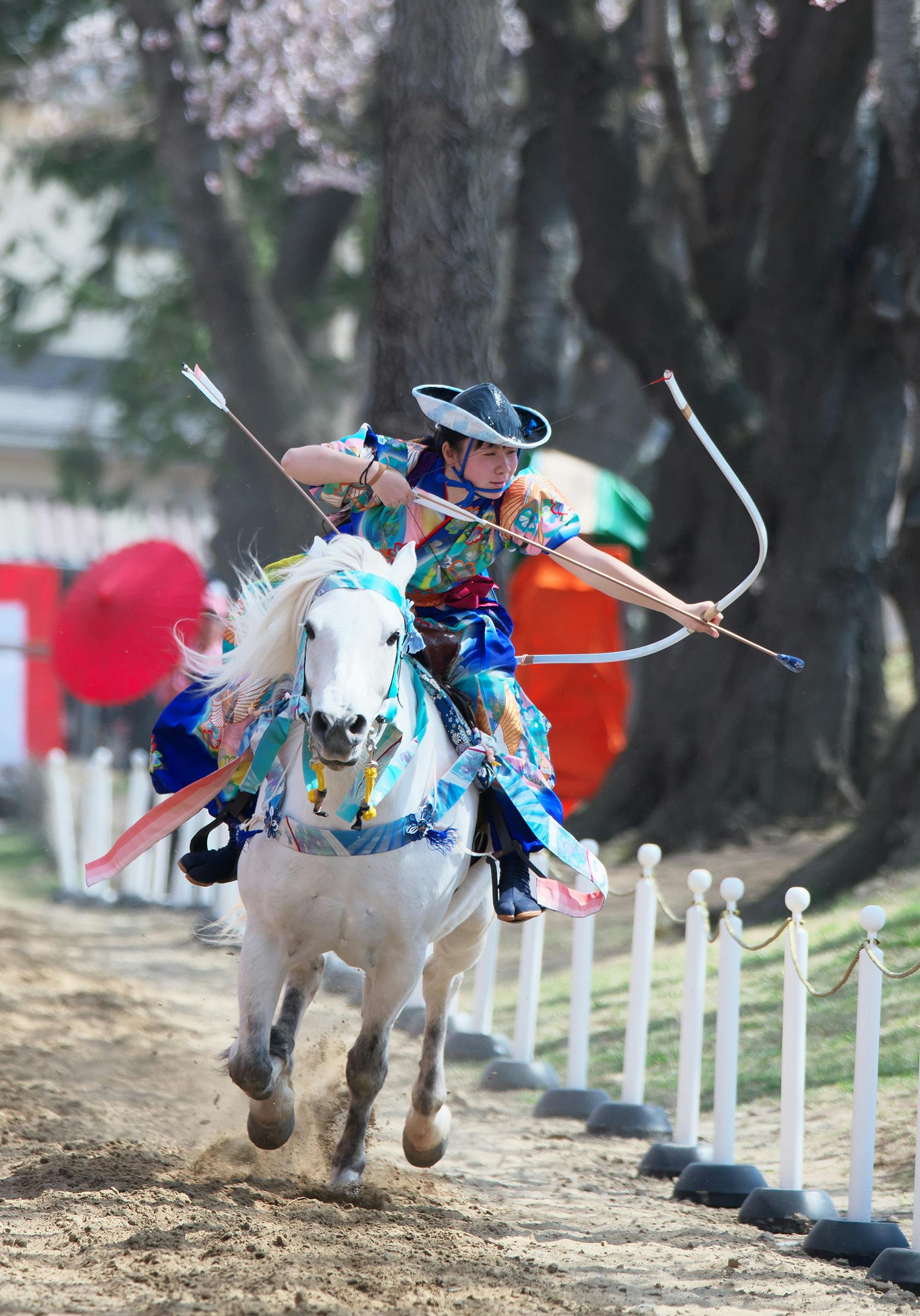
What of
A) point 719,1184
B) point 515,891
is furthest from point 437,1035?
point 719,1184

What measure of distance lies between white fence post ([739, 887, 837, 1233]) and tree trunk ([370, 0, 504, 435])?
4.11m

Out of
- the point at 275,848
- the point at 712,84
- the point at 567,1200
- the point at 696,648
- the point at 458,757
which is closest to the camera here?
the point at 275,848

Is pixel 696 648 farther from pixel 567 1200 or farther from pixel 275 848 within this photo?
pixel 275 848

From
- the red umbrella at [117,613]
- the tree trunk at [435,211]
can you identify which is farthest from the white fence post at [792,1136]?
the red umbrella at [117,613]

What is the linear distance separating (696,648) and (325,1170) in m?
7.86

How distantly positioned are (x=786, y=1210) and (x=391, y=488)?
267cm

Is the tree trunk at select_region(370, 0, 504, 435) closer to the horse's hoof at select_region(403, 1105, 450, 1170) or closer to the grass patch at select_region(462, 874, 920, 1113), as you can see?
the grass patch at select_region(462, 874, 920, 1113)

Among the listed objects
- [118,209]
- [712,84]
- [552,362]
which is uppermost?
[712,84]

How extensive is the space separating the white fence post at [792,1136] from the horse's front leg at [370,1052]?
138cm

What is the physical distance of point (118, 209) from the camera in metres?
18.4

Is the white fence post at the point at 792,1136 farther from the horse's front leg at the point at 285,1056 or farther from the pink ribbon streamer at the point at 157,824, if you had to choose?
the pink ribbon streamer at the point at 157,824

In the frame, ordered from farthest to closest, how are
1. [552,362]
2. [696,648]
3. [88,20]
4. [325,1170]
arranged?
[88,20]
[552,362]
[696,648]
[325,1170]

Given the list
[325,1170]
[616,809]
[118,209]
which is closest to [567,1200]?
[325,1170]

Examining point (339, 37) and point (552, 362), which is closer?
point (552, 362)
